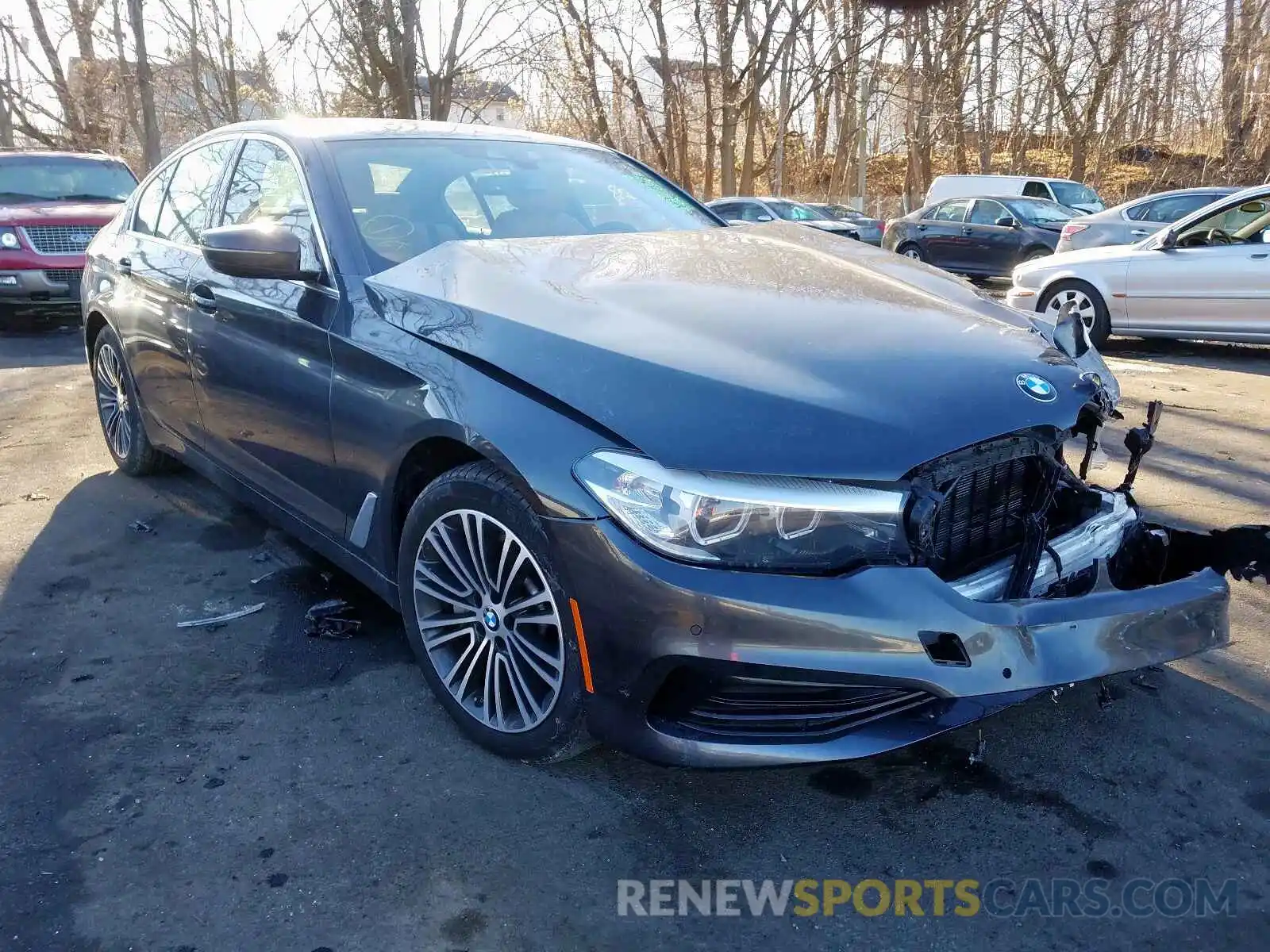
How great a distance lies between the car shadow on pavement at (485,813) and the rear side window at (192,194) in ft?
5.83

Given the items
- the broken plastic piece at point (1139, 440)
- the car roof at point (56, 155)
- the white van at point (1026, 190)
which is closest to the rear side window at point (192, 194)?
the broken plastic piece at point (1139, 440)

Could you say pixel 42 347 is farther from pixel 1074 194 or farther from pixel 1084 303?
pixel 1074 194

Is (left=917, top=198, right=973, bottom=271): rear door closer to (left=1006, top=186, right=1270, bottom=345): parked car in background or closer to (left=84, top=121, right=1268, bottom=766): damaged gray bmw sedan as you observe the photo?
(left=1006, top=186, right=1270, bottom=345): parked car in background

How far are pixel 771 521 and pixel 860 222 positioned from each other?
17969 mm

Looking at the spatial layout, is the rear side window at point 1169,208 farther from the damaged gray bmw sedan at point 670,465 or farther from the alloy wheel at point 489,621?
the alloy wheel at point 489,621

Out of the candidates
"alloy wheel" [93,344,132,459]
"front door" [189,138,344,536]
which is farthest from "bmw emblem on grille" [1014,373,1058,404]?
"alloy wheel" [93,344,132,459]

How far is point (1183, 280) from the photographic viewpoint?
28.6 feet

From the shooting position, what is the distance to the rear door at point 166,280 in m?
4.00

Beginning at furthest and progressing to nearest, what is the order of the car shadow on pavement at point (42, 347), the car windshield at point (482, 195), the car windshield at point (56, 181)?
the car windshield at point (56, 181), the car shadow on pavement at point (42, 347), the car windshield at point (482, 195)

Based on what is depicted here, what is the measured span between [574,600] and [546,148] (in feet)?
7.61

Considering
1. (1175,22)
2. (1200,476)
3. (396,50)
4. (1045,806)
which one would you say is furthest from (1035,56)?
(1045,806)

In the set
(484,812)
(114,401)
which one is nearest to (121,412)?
(114,401)

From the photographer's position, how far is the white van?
17.9 m

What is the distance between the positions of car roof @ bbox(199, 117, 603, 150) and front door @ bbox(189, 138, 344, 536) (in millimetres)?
99
